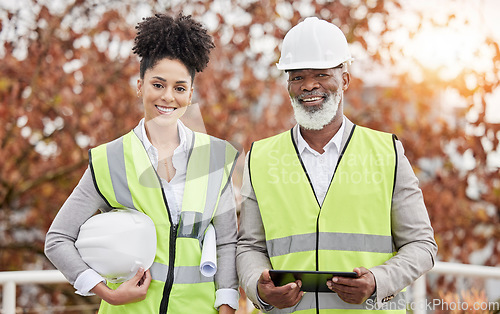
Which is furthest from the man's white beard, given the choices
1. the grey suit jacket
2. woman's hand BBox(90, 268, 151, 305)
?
woman's hand BBox(90, 268, 151, 305)

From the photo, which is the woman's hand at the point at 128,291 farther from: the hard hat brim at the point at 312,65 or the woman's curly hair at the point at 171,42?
the hard hat brim at the point at 312,65

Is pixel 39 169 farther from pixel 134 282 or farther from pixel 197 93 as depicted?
pixel 134 282

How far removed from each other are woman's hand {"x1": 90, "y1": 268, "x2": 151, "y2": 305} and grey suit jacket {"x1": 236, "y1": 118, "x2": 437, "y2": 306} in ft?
1.09

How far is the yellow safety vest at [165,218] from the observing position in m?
2.09

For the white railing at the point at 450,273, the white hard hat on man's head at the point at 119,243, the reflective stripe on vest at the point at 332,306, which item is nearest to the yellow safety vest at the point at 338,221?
the reflective stripe on vest at the point at 332,306

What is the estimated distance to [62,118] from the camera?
4734 mm

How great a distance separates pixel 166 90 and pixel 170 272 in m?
0.63

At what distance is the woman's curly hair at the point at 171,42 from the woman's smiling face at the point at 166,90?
3 cm

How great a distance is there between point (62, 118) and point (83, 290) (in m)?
2.91

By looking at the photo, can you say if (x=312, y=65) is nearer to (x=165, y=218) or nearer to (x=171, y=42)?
(x=171, y=42)

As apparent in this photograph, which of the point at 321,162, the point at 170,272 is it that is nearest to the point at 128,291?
the point at 170,272

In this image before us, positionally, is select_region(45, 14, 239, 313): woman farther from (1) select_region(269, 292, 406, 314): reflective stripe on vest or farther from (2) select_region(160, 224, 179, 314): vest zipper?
(1) select_region(269, 292, 406, 314): reflective stripe on vest

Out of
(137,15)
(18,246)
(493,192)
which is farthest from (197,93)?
(493,192)

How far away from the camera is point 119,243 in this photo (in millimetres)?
2068
